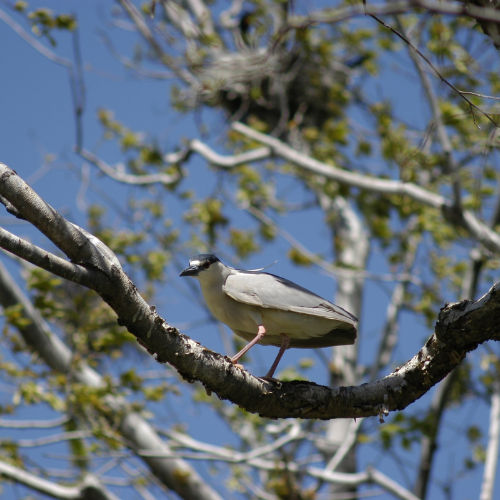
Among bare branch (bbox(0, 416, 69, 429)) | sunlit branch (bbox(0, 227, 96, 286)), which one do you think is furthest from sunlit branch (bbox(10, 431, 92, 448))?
sunlit branch (bbox(0, 227, 96, 286))

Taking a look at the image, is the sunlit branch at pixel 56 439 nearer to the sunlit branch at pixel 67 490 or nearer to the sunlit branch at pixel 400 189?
the sunlit branch at pixel 67 490

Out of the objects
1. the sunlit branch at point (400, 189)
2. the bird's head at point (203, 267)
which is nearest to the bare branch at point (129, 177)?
the sunlit branch at point (400, 189)

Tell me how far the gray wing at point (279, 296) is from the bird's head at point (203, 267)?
129 millimetres

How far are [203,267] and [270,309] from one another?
56 centimetres

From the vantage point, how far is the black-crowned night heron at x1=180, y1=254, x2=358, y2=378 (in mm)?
3885

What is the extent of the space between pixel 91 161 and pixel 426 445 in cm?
507

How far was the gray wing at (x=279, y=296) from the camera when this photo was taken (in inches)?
151

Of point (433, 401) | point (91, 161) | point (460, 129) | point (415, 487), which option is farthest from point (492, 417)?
point (91, 161)

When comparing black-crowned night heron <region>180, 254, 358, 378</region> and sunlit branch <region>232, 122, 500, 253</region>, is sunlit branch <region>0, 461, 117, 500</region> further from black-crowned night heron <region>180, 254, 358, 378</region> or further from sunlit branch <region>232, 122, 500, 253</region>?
sunlit branch <region>232, 122, 500, 253</region>

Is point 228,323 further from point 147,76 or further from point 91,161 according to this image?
point 147,76

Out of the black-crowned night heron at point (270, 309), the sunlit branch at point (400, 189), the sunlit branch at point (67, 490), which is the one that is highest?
the sunlit branch at point (400, 189)

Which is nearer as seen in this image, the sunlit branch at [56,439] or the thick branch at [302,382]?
the thick branch at [302,382]

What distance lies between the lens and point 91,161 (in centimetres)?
768

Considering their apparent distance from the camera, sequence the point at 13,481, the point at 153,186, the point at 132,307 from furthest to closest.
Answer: the point at 153,186 → the point at 13,481 → the point at 132,307
